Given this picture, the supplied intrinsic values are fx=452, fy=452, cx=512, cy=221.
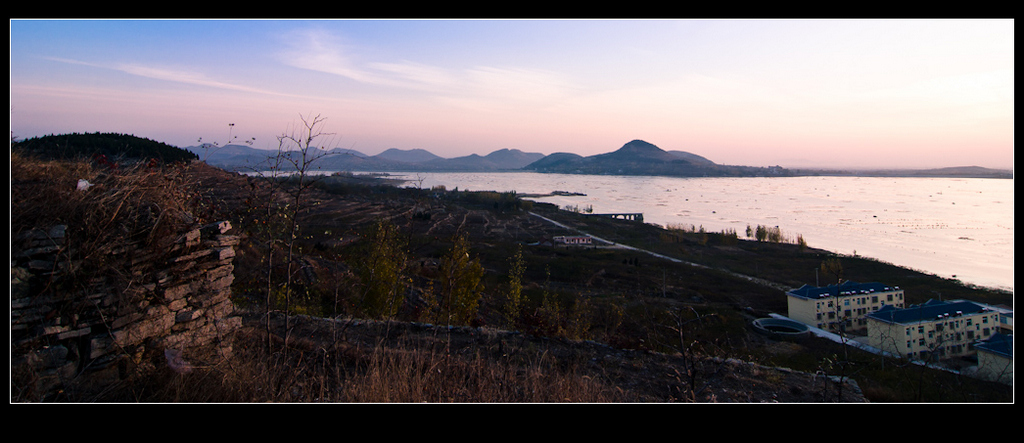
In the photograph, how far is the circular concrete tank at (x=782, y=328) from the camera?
23.9 meters

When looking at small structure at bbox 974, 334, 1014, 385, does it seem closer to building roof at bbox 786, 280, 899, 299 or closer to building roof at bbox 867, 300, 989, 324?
building roof at bbox 867, 300, 989, 324

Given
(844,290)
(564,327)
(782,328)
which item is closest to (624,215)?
(844,290)

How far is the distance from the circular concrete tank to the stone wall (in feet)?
86.0

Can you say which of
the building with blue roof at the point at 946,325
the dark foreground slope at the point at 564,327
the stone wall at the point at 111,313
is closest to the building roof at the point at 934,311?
the building with blue roof at the point at 946,325

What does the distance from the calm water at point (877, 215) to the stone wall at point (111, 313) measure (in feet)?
7.97

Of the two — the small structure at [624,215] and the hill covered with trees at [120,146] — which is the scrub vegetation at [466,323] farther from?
the small structure at [624,215]

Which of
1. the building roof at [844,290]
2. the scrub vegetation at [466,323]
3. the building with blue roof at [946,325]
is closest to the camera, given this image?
the scrub vegetation at [466,323]

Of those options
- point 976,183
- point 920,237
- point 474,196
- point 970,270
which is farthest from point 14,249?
point 976,183

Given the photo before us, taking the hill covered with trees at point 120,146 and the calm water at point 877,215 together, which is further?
the calm water at point 877,215

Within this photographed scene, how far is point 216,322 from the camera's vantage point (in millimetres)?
4539

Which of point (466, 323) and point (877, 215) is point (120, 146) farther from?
point (877, 215)

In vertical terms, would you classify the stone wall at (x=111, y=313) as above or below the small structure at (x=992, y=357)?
above
